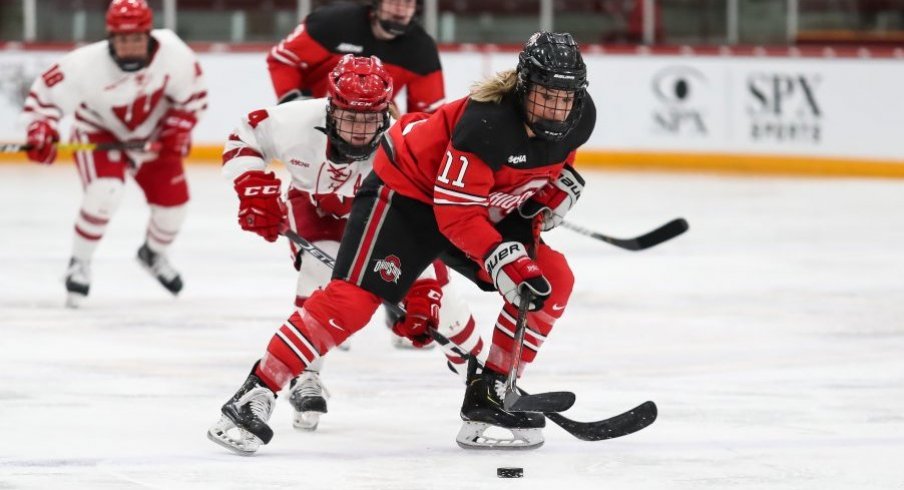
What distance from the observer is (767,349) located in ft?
14.9

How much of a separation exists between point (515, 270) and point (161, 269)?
8.86 feet

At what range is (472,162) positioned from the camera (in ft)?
10.1

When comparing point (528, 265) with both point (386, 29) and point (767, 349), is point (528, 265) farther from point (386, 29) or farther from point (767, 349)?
point (386, 29)

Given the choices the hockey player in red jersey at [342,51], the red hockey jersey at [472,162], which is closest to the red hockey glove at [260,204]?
the red hockey jersey at [472,162]

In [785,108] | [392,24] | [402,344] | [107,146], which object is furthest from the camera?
[785,108]

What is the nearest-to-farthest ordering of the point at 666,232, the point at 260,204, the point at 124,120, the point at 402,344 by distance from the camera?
the point at 260,204 → the point at 666,232 → the point at 402,344 → the point at 124,120

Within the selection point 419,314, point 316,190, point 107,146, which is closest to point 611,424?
point 419,314

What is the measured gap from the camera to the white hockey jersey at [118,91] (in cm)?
543

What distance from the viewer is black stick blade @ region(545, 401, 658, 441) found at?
3279 mm

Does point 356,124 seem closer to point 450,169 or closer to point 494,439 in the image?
point 450,169

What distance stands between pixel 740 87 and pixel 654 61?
1.84ft

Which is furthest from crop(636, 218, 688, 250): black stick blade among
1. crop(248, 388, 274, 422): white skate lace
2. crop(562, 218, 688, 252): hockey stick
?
crop(248, 388, 274, 422): white skate lace

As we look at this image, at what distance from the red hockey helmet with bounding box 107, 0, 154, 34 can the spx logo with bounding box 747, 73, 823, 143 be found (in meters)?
5.10

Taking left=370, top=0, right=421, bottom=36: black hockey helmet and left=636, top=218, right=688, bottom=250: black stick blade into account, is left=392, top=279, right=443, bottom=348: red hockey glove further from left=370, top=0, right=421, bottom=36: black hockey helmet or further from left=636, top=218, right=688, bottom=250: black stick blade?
left=370, top=0, right=421, bottom=36: black hockey helmet
